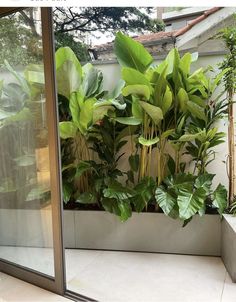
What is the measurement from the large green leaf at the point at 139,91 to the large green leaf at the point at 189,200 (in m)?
0.78

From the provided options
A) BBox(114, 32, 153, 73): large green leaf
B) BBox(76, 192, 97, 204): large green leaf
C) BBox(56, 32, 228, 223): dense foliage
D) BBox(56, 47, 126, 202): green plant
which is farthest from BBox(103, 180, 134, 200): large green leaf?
BBox(114, 32, 153, 73): large green leaf

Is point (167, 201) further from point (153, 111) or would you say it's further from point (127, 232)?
point (153, 111)

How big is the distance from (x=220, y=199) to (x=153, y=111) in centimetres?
88

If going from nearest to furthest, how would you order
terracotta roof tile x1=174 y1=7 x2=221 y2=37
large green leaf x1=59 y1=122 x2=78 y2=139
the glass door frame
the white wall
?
the glass door frame < large green leaf x1=59 y1=122 x2=78 y2=139 < the white wall < terracotta roof tile x1=174 y1=7 x2=221 y2=37

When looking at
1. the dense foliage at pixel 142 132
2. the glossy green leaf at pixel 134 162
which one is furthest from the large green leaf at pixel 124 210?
the glossy green leaf at pixel 134 162

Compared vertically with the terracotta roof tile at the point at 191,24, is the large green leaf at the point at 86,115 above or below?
below

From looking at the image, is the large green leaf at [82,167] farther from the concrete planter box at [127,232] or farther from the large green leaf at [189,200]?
the large green leaf at [189,200]

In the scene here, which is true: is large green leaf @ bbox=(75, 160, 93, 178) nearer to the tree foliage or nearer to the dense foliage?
the dense foliage

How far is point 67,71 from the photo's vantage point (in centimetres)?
240

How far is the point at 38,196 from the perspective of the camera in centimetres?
206

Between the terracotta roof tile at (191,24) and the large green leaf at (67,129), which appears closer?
the large green leaf at (67,129)

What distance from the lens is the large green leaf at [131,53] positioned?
7.58 feet

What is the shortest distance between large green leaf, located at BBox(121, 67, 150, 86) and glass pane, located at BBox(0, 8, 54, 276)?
2.13ft

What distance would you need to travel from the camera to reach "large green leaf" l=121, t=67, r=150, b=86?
7.14ft
